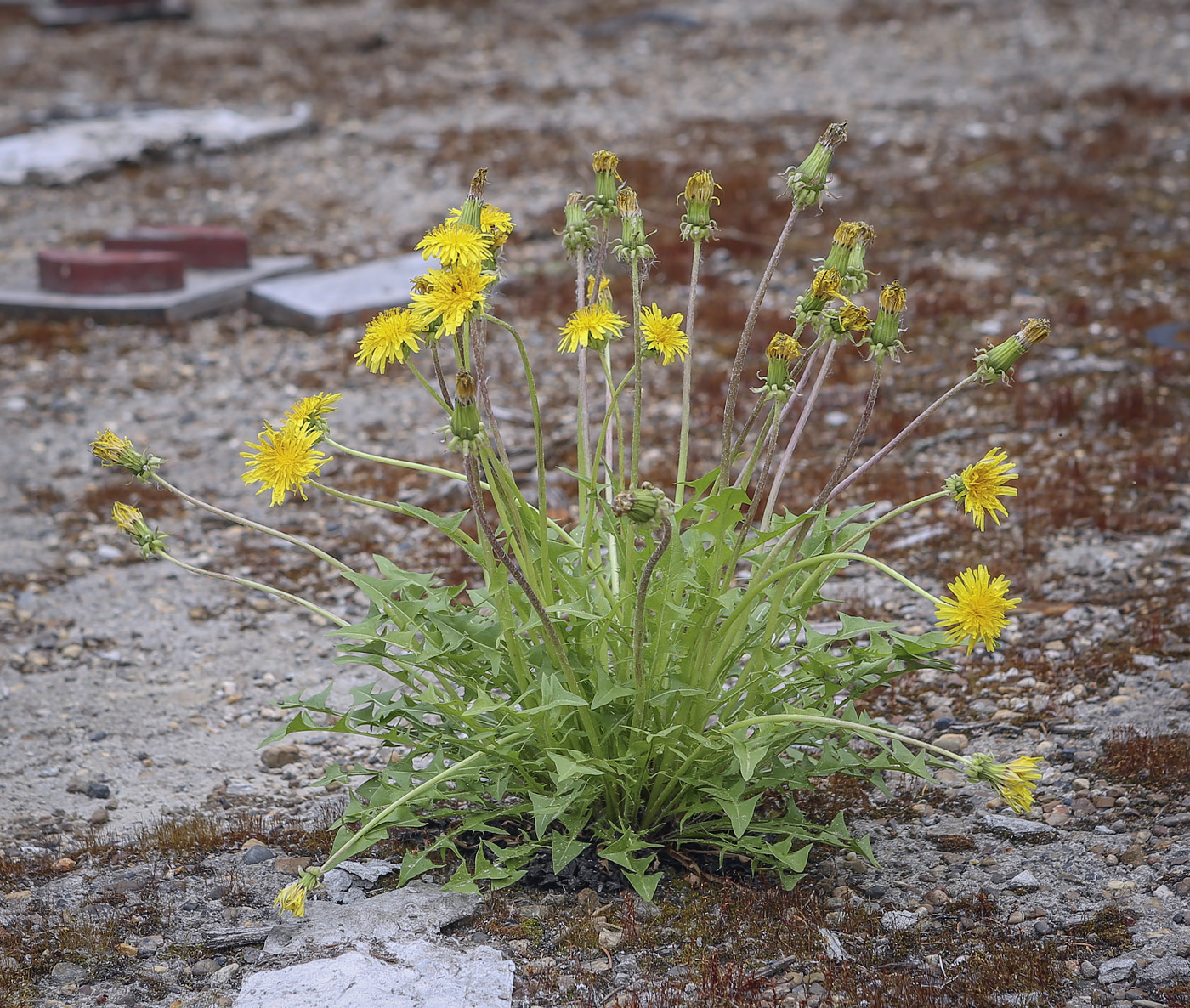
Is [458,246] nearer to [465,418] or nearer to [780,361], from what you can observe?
[465,418]

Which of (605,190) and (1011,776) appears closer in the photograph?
(1011,776)

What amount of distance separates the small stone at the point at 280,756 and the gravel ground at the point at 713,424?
0.06 feet

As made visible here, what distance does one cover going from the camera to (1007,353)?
2.60 metres

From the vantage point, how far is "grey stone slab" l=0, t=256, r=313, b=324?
855 cm

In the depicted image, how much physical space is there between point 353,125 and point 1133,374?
9666 millimetres

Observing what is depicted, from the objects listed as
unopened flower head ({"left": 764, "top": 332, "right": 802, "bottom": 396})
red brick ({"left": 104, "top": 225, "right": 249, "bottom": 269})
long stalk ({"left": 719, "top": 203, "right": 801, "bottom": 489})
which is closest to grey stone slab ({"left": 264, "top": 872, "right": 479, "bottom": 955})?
long stalk ({"left": 719, "top": 203, "right": 801, "bottom": 489})

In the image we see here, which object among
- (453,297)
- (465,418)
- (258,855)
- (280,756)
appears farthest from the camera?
(280,756)

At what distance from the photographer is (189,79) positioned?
53.6 feet

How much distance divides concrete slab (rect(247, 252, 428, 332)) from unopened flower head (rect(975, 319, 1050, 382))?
5854 millimetres

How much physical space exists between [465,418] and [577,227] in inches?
28.3

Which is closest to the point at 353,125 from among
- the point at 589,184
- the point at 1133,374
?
the point at 589,184

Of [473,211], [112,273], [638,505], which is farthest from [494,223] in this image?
[112,273]

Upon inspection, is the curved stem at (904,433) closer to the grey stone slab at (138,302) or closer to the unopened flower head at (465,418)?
the unopened flower head at (465,418)

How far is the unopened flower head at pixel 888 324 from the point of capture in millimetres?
2691
